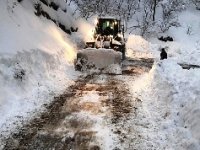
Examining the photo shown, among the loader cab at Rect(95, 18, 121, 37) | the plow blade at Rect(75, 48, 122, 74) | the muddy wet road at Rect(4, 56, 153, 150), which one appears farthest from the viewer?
the loader cab at Rect(95, 18, 121, 37)

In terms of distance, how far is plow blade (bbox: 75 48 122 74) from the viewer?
1753cm

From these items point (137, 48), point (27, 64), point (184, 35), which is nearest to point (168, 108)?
point (27, 64)

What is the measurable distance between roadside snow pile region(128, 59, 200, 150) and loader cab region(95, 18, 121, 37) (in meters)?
8.03

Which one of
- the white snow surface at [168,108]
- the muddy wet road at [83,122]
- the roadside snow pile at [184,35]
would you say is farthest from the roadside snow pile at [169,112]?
the roadside snow pile at [184,35]

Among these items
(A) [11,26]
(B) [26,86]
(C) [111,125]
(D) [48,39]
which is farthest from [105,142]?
(D) [48,39]

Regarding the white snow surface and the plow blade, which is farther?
the plow blade

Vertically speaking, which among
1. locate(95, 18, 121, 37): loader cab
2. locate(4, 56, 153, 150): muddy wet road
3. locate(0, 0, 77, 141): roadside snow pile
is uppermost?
locate(95, 18, 121, 37): loader cab

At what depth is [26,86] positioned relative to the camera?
496 inches

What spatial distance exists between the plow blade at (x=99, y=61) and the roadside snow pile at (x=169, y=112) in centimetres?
351

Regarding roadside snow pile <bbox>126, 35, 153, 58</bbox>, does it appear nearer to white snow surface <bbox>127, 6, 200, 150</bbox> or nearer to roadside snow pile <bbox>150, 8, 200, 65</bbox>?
roadside snow pile <bbox>150, 8, 200, 65</bbox>

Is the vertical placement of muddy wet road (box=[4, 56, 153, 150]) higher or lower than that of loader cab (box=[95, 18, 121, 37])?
lower

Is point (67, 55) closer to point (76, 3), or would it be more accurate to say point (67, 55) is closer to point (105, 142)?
point (105, 142)

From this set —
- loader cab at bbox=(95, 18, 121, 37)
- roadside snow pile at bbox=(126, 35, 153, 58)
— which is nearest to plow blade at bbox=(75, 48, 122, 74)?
loader cab at bbox=(95, 18, 121, 37)

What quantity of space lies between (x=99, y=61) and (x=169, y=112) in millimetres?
7781
